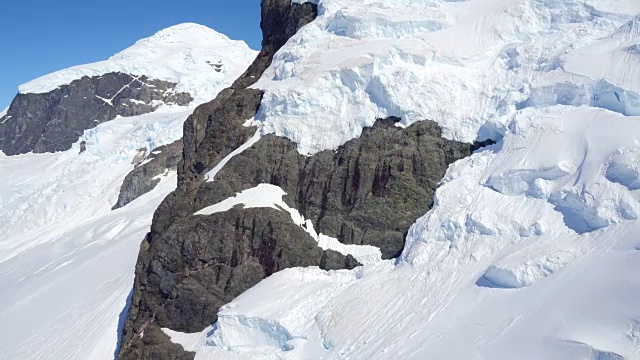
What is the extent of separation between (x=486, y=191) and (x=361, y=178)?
556cm

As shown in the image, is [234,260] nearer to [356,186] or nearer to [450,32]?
[356,186]

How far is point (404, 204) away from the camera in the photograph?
24.5m

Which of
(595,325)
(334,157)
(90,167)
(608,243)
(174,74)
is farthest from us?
(174,74)

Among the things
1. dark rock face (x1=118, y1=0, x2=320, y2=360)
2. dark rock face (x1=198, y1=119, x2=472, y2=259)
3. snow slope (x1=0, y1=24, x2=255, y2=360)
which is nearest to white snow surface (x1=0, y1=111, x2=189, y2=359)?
snow slope (x1=0, y1=24, x2=255, y2=360)

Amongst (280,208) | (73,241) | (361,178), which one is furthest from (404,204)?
(73,241)

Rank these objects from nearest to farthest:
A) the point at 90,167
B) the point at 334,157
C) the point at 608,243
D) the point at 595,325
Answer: the point at 595,325 → the point at 608,243 → the point at 334,157 → the point at 90,167

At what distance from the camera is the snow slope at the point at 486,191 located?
17375 millimetres

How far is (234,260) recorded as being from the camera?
24672 millimetres

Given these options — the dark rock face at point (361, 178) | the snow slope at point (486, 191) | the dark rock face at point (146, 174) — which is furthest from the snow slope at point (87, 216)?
the snow slope at point (486, 191)

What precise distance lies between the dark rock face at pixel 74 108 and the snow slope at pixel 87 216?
1.89m

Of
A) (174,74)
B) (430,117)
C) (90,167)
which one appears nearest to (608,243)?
(430,117)

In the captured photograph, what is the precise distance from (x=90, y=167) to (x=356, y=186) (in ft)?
165

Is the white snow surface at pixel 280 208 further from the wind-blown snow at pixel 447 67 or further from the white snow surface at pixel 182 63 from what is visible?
the white snow surface at pixel 182 63

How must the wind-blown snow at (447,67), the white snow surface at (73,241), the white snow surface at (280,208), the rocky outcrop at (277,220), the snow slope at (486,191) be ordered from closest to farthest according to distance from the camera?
the snow slope at (486,191)
the white snow surface at (280,208)
the rocky outcrop at (277,220)
the wind-blown snow at (447,67)
the white snow surface at (73,241)
